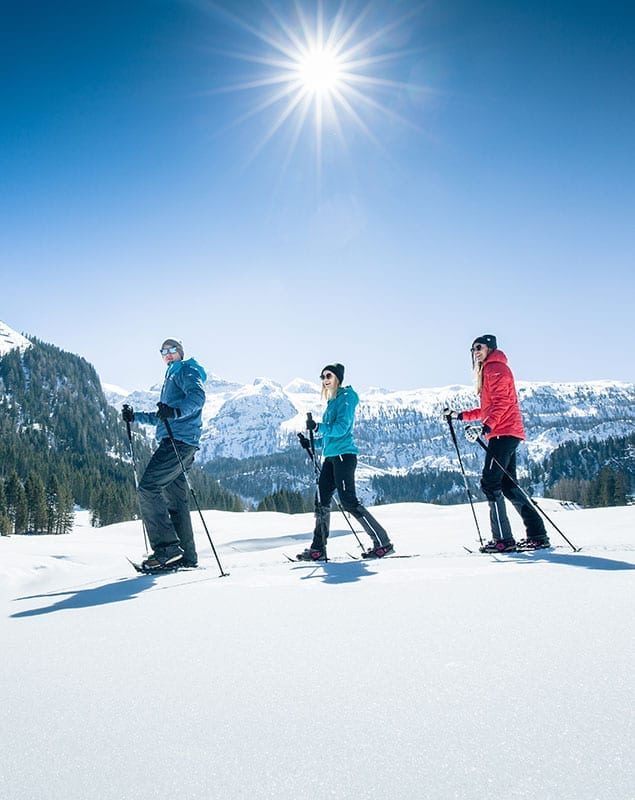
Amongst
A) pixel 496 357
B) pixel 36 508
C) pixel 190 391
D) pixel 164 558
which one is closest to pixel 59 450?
pixel 36 508

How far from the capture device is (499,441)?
622cm

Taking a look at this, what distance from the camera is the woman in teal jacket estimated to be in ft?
19.9

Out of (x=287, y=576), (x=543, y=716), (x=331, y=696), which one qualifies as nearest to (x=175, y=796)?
(x=331, y=696)

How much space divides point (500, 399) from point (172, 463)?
432cm

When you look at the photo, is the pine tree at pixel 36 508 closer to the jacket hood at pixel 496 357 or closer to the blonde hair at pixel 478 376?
the blonde hair at pixel 478 376

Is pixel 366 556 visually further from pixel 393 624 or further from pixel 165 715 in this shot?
pixel 165 715

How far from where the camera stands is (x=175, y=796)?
1271 mm

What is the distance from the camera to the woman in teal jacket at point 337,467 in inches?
239

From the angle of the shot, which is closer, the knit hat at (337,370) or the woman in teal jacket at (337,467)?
the woman in teal jacket at (337,467)

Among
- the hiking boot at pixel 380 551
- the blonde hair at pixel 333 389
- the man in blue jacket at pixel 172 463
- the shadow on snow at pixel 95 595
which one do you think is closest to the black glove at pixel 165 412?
the man in blue jacket at pixel 172 463

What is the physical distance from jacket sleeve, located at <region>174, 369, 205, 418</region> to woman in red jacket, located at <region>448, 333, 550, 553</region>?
3.65m

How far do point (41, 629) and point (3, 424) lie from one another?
6533 inches

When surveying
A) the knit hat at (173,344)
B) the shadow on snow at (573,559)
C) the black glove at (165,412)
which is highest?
the knit hat at (173,344)

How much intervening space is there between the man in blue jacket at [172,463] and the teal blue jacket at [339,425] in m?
1.72
